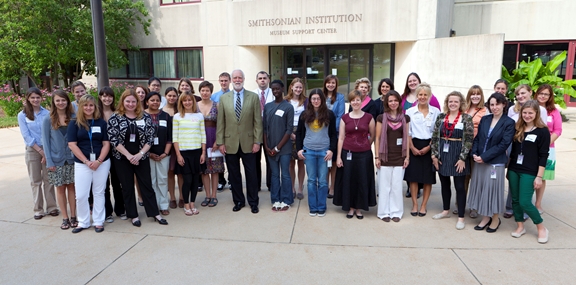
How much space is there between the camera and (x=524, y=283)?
386cm

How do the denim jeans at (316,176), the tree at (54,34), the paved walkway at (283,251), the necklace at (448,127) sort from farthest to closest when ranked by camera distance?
the tree at (54,34) → the denim jeans at (316,176) → the necklace at (448,127) → the paved walkway at (283,251)

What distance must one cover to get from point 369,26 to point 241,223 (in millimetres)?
11349

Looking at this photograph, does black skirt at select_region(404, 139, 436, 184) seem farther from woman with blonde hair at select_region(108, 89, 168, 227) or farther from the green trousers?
woman with blonde hair at select_region(108, 89, 168, 227)

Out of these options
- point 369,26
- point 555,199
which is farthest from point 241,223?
point 369,26

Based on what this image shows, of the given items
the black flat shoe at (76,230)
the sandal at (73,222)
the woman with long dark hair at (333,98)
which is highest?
the woman with long dark hair at (333,98)

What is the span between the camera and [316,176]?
18.8ft

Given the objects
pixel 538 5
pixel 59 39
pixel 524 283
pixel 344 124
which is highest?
pixel 538 5

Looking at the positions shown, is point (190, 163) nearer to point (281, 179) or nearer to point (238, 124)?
point (238, 124)

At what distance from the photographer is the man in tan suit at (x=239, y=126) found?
576 cm

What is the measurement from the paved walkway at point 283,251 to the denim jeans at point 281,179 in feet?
0.79

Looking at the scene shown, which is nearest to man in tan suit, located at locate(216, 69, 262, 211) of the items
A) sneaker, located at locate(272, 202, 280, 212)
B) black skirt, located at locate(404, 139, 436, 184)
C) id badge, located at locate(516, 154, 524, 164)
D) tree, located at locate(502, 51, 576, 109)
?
sneaker, located at locate(272, 202, 280, 212)

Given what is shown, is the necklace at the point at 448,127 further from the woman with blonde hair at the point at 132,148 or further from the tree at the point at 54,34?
the tree at the point at 54,34

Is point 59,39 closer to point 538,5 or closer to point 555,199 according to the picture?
point 555,199

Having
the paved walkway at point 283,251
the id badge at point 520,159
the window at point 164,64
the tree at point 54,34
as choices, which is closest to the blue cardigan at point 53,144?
the paved walkway at point 283,251
